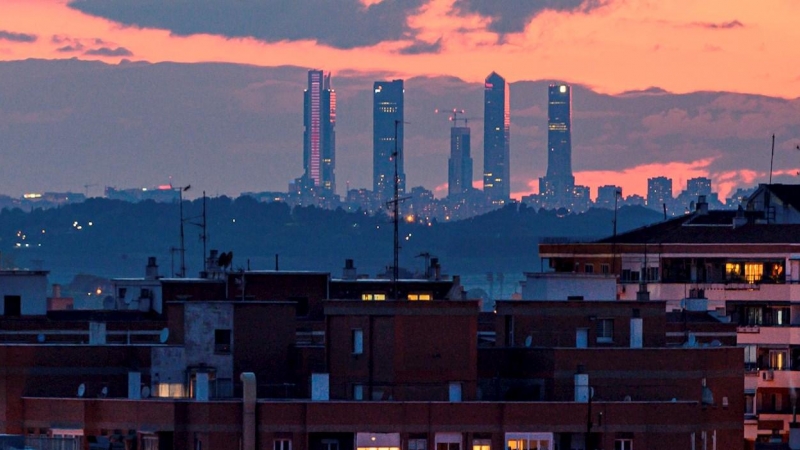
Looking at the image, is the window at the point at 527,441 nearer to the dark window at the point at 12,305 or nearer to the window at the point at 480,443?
the window at the point at 480,443

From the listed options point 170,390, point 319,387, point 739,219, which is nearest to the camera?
point 319,387

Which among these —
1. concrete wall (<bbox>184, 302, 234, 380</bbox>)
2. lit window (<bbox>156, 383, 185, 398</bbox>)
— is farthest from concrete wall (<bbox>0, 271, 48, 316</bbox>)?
lit window (<bbox>156, 383, 185, 398</bbox>)

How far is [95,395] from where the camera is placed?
63188 mm

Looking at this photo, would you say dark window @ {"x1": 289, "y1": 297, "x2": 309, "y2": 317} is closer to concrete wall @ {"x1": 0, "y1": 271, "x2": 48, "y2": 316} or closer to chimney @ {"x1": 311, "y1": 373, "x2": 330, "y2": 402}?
concrete wall @ {"x1": 0, "y1": 271, "x2": 48, "y2": 316}

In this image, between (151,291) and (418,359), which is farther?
(151,291)

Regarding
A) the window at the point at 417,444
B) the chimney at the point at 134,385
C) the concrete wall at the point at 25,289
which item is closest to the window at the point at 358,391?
the window at the point at 417,444

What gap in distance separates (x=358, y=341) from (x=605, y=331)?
7.34 meters

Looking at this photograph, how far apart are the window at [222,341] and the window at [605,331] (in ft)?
29.6

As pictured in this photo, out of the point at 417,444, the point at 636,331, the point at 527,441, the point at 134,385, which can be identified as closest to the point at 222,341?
the point at 134,385

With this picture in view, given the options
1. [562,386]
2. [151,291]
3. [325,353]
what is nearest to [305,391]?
[325,353]

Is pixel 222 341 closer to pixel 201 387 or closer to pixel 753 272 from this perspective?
pixel 201 387

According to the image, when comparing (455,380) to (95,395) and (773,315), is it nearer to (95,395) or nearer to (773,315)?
(95,395)

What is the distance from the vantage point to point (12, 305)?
279 feet

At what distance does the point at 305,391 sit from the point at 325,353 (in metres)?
0.96
